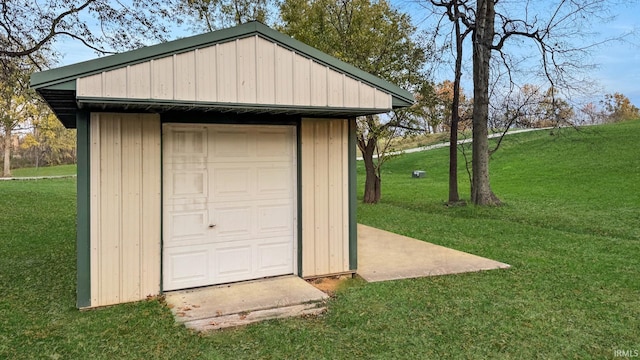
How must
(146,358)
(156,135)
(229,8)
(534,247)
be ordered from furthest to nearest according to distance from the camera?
1. (229,8)
2. (534,247)
3. (156,135)
4. (146,358)

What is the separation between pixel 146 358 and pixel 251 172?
2.48 metres

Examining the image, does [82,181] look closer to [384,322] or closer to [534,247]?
[384,322]

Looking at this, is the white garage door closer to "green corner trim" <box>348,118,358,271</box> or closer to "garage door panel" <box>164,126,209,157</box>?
"garage door panel" <box>164,126,209,157</box>

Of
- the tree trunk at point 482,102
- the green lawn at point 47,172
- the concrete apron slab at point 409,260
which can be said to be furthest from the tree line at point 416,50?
the green lawn at point 47,172

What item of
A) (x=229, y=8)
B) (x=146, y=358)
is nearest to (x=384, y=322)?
(x=146, y=358)

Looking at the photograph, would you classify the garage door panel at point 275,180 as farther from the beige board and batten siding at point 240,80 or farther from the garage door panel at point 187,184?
the beige board and batten siding at point 240,80

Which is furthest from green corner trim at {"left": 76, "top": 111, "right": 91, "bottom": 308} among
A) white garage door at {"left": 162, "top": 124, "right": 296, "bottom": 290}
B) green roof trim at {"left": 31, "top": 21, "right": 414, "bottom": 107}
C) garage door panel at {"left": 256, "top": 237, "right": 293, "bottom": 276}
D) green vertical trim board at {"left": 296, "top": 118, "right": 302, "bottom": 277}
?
green vertical trim board at {"left": 296, "top": 118, "right": 302, "bottom": 277}

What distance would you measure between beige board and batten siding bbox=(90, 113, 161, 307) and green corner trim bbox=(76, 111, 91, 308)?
1.6 inches

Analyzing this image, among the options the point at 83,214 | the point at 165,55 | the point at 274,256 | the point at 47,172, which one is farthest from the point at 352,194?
the point at 47,172

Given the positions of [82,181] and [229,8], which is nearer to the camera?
[82,181]

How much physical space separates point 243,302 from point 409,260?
118 inches

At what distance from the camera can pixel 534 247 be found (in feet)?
26.3

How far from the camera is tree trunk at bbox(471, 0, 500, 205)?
44.0ft

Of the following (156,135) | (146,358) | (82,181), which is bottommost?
(146,358)
